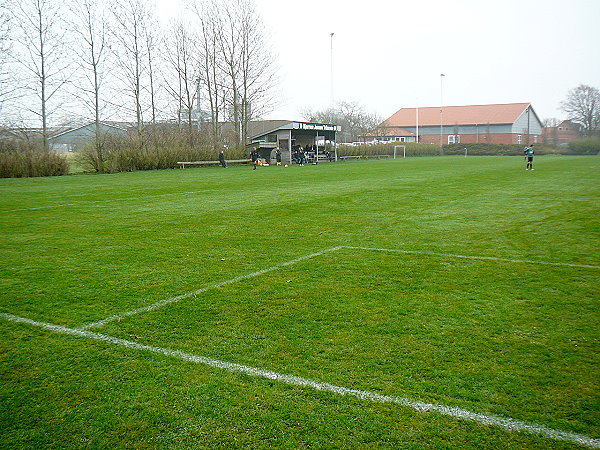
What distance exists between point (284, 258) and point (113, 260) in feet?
8.66

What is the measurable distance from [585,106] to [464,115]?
21.9 metres

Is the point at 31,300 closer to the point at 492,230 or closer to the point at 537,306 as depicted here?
the point at 537,306

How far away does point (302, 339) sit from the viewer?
14.9 ft

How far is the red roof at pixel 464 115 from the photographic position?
9862 centimetres

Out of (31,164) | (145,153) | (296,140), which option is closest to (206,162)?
(145,153)

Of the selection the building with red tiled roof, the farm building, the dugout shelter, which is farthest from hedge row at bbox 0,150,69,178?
the building with red tiled roof

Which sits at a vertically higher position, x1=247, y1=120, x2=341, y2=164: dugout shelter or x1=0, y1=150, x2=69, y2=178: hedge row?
x1=247, y1=120, x2=341, y2=164: dugout shelter

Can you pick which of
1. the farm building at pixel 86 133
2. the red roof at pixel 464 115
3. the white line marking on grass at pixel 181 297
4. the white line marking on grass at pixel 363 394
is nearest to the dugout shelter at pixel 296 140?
the farm building at pixel 86 133

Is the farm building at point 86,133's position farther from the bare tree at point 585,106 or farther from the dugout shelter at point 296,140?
the bare tree at point 585,106

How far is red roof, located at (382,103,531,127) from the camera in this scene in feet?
324

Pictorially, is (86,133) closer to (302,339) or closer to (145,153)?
(145,153)

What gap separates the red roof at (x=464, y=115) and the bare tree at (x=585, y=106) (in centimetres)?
914

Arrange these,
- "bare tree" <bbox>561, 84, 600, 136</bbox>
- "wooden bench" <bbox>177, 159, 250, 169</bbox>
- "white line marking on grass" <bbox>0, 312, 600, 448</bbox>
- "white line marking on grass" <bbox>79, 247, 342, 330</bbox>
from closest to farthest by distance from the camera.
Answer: "white line marking on grass" <bbox>0, 312, 600, 448</bbox>, "white line marking on grass" <bbox>79, 247, 342, 330</bbox>, "wooden bench" <bbox>177, 159, 250, 169</bbox>, "bare tree" <bbox>561, 84, 600, 136</bbox>

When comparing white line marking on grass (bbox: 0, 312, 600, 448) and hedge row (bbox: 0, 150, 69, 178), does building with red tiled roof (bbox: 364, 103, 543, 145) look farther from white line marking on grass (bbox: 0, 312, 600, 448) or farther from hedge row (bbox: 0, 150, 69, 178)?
white line marking on grass (bbox: 0, 312, 600, 448)
